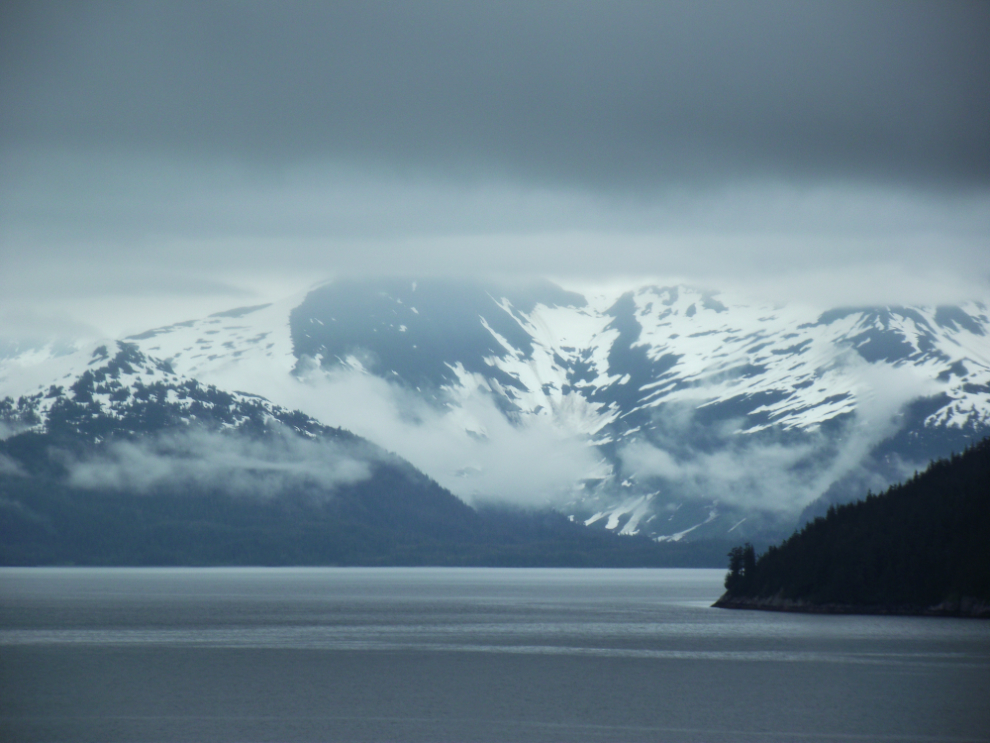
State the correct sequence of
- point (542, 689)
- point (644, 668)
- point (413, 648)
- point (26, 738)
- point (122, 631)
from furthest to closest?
point (122, 631) → point (413, 648) → point (644, 668) → point (542, 689) → point (26, 738)

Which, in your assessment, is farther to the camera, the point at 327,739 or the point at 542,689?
the point at 542,689

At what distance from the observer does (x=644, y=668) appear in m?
149

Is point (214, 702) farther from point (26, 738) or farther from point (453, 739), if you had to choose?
point (453, 739)

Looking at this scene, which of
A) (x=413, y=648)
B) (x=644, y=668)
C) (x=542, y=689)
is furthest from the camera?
(x=413, y=648)

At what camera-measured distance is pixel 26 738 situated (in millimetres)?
100062

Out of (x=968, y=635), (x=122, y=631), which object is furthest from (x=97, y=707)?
(x=968, y=635)

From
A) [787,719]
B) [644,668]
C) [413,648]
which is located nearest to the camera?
[787,719]

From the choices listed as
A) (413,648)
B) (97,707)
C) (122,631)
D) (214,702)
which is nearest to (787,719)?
(214,702)

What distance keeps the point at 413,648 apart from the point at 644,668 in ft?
123

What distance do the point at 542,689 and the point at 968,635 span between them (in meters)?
78.4

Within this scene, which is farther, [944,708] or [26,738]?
[944,708]

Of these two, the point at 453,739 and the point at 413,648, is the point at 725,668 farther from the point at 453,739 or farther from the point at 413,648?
the point at 453,739

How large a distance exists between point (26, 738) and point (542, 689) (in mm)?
51127

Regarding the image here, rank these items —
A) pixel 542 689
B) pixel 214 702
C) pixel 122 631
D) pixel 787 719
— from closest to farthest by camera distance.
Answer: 1. pixel 787 719
2. pixel 214 702
3. pixel 542 689
4. pixel 122 631
